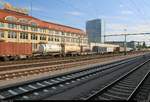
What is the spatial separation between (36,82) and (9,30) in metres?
54.0

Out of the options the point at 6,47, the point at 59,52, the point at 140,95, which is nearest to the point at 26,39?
the point at 59,52

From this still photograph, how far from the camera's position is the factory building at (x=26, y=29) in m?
67.8

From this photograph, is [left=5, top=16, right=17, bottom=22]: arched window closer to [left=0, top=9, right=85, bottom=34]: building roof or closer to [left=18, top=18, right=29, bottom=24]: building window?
[left=0, top=9, right=85, bottom=34]: building roof

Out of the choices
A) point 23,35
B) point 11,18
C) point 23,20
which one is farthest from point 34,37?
point 11,18

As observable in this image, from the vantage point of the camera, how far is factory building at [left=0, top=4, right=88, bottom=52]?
67.8m

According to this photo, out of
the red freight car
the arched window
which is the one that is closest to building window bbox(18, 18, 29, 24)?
the arched window

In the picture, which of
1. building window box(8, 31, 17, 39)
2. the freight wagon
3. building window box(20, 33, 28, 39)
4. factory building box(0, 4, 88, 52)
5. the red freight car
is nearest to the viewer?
the red freight car

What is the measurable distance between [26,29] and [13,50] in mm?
33203

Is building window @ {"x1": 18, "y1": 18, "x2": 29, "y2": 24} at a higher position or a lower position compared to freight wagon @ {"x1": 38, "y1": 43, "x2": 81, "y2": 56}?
higher

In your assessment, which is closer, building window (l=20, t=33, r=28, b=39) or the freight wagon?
the freight wagon

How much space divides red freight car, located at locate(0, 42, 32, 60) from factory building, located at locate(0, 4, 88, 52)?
34.2ft

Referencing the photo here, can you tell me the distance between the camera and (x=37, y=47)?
58438 millimetres

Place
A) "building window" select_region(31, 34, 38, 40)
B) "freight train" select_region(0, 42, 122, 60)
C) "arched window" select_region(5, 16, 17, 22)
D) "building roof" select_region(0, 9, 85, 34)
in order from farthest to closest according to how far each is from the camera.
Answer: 1. "building window" select_region(31, 34, 38, 40)
2. "building roof" select_region(0, 9, 85, 34)
3. "arched window" select_region(5, 16, 17, 22)
4. "freight train" select_region(0, 42, 122, 60)

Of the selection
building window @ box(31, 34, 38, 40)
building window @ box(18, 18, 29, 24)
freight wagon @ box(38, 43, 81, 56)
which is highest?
building window @ box(18, 18, 29, 24)
